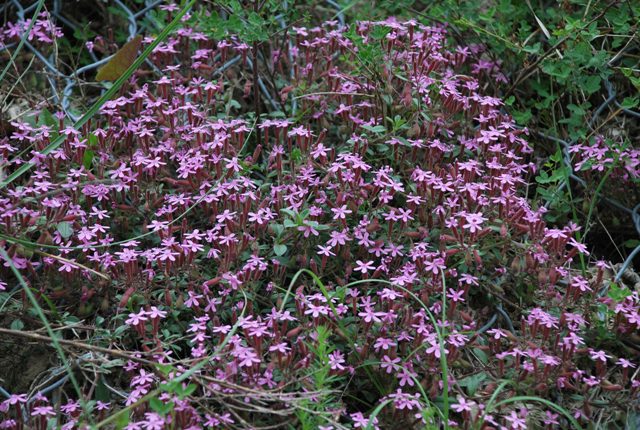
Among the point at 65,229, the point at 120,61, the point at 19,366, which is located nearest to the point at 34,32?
the point at 120,61

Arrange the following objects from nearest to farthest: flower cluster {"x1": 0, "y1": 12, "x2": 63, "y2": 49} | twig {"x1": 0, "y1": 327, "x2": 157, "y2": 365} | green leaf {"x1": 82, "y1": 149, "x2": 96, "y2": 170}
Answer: twig {"x1": 0, "y1": 327, "x2": 157, "y2": 365} < green leaf {"x1": 82, "y1": 149, "x2": 96, "y2": 170} < flower cluster {"x1": 0, "y1": 12, "x2": 63, "y2": 49}

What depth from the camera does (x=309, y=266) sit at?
7.79ft

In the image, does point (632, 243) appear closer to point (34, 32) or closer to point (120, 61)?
point (120, 61)

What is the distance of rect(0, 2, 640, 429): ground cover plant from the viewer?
6.73 feet

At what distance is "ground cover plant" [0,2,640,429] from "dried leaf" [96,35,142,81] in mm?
132

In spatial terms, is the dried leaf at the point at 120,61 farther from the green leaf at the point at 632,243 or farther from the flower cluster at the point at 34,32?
the green leaf at the point at 632,243

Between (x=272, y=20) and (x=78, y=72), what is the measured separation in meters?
0.83

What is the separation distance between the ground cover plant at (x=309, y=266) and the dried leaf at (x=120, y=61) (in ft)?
0.43

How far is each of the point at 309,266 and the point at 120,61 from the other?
3.62 feet

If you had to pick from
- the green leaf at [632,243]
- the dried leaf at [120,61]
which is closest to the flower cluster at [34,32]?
the dried leaf at [120,61]

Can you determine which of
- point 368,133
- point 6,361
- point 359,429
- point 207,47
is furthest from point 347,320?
point 207,47

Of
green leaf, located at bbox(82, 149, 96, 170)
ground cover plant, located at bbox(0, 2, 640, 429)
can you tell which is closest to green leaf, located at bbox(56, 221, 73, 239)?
ground cover plant, located at bbox(0, 2, 640, 429)

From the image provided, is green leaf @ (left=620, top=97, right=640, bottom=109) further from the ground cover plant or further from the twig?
the twig

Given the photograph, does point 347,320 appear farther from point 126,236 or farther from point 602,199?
point 602,199
